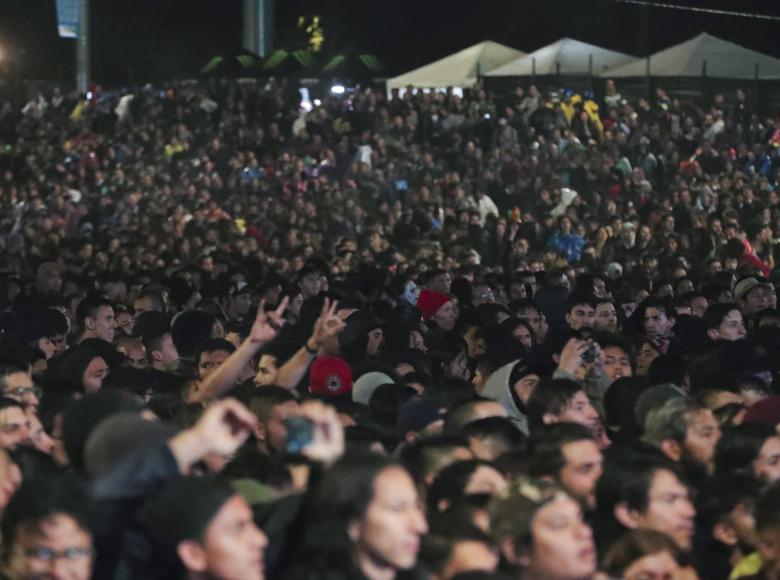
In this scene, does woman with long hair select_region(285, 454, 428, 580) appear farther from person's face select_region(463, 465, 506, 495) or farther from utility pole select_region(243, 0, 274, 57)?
utility pole select_region(243, 0, 274, 57)

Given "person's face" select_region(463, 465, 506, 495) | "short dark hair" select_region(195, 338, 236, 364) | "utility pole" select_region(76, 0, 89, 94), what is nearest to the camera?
"person's face" select_region(463, 465, 506, 495)

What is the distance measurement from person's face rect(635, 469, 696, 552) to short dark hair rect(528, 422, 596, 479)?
0.42 meters

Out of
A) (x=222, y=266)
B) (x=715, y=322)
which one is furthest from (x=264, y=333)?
(x=222, y=266)

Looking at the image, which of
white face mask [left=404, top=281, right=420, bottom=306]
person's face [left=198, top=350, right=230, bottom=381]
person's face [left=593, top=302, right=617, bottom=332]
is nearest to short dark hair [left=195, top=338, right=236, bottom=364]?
person's face [left=198, top=350, right=230, bottom=381]

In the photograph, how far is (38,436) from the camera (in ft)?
25.5

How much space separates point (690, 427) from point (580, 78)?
24009 millimetres

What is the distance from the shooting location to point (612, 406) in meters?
9.65

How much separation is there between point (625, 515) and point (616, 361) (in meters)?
4.57

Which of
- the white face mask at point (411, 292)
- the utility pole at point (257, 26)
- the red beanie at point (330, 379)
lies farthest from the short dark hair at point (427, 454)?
the utility pole at point (257, 26)

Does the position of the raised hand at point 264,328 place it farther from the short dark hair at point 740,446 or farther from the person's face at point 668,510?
the person's face at point 668,510

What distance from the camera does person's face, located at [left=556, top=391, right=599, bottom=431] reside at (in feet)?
27.5

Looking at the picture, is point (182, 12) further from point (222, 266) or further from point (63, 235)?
point (222, 266)

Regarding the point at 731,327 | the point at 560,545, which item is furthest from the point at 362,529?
the point at 731,327

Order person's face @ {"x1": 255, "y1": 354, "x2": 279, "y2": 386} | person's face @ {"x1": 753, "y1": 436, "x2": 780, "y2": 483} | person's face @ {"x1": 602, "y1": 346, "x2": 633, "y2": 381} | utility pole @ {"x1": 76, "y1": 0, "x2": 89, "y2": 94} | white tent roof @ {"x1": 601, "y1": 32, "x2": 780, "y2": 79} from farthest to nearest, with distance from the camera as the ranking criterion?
1. utility pole @ {"x1": 76, "y1": 0, "x2": 89, "y2": 94}
2. white tent roof @ {"x1": 601, "y1": 32, "x2": 780, "y2": 79}
3. person's face @ {"x1": 602, "y1": 346, "x2": 633, "y2": 381}
4. person's face @ {"x1": 255, "y1": 354, "x2": 279, "y2": 386}
5. person's face @ {"x1": 753, "y1": 436, "x2": 780, "y2": 483}
